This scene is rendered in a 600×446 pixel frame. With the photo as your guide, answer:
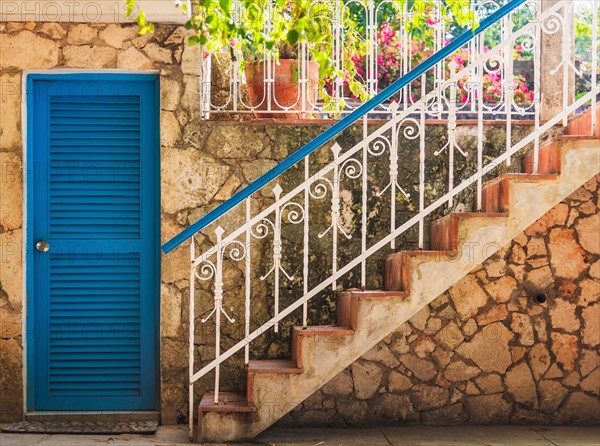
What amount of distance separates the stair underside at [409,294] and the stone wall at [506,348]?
0.93 m

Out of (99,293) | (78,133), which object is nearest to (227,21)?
(78,133)

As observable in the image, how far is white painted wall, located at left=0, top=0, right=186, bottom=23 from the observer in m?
6.00

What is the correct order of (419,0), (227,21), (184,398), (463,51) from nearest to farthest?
1. (227,21)
2. (419,0)
3. (184,398)
4. (463,51)

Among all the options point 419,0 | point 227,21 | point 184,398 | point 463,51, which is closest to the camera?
point 227,21

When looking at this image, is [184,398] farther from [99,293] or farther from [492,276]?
[492,276]

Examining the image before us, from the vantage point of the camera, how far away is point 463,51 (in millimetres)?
8594

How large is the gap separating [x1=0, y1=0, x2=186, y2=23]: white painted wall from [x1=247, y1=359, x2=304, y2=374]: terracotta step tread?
240 cm

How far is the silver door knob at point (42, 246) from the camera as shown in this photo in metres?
6.18

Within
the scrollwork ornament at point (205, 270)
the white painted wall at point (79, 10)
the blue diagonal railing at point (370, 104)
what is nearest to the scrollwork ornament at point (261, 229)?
the scrollwork ornament at point (205, 270)

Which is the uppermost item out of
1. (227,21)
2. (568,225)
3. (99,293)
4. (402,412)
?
(227,21)

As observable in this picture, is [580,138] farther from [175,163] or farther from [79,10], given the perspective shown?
[79,10]

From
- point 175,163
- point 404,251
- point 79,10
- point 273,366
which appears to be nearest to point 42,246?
point 175,163

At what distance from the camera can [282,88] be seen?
6.34 meters

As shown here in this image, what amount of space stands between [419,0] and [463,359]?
258 cm
